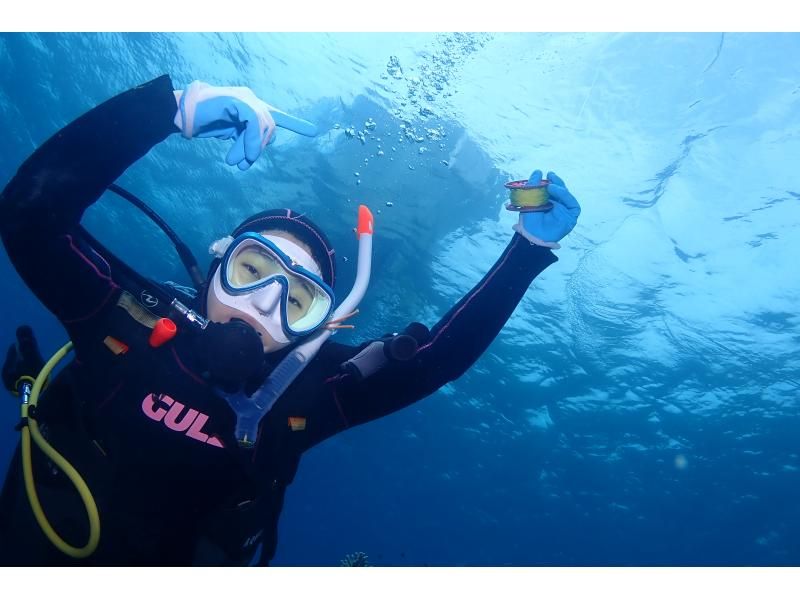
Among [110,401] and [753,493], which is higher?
[753,493]

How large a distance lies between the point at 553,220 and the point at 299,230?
2.15m

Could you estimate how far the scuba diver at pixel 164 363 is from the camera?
2.70m

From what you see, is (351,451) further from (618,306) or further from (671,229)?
(671,229)

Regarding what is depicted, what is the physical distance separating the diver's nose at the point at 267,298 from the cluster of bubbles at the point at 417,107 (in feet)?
27.3

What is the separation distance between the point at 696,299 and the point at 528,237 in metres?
11.8

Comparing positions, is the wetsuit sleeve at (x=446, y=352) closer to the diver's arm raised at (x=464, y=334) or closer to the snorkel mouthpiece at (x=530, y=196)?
the diver's arm raised at (x=464, y=334)

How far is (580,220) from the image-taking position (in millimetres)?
11680

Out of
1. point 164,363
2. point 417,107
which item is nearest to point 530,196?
point 164,363

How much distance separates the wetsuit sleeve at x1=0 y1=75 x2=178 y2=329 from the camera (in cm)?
256

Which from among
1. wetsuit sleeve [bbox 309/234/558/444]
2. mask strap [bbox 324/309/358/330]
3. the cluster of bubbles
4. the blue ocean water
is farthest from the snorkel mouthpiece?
the cluster of bubbles

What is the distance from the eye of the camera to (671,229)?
1103cm

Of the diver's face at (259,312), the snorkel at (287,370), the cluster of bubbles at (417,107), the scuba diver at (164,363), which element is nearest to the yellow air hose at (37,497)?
the scuba diver at (164,363)

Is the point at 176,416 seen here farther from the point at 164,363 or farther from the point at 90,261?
the point at 90,261

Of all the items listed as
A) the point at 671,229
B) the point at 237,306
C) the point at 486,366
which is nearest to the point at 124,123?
the point at 237,306
